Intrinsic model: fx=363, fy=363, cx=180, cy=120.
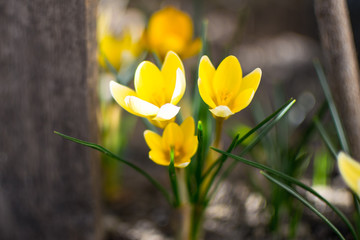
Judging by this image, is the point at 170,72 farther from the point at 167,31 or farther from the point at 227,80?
A: the point at 167,31

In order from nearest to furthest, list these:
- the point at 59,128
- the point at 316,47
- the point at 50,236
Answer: the point at 59,128 < the point at 50,236 < the point at 316,47

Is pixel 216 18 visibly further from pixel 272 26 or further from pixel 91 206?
pixel 91 206

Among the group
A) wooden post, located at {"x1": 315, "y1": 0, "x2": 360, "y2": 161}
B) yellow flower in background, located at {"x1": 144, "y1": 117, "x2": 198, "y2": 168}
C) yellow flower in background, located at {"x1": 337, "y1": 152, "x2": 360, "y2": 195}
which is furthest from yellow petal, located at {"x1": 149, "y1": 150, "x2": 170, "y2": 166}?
wooden post, located at {"x1": 315, "y1": 0, "x2": 360, "y2": 161}

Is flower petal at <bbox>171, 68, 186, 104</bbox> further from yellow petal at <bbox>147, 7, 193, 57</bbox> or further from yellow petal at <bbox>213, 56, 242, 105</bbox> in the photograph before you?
yellow petal at <bbox>147, 7, 193, 57</bbox>

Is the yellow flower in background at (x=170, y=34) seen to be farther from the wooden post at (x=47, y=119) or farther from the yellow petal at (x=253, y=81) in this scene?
the yellow petal at (x=253, y=81)

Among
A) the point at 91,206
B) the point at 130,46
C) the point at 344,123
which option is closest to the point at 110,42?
the point at 130,46

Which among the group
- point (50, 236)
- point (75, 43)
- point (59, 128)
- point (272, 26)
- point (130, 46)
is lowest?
point (50, 236)

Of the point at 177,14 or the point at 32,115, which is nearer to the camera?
the point at 32,115

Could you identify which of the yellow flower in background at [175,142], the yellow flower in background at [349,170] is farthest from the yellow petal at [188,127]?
the yellow flower in background at [349,170]
